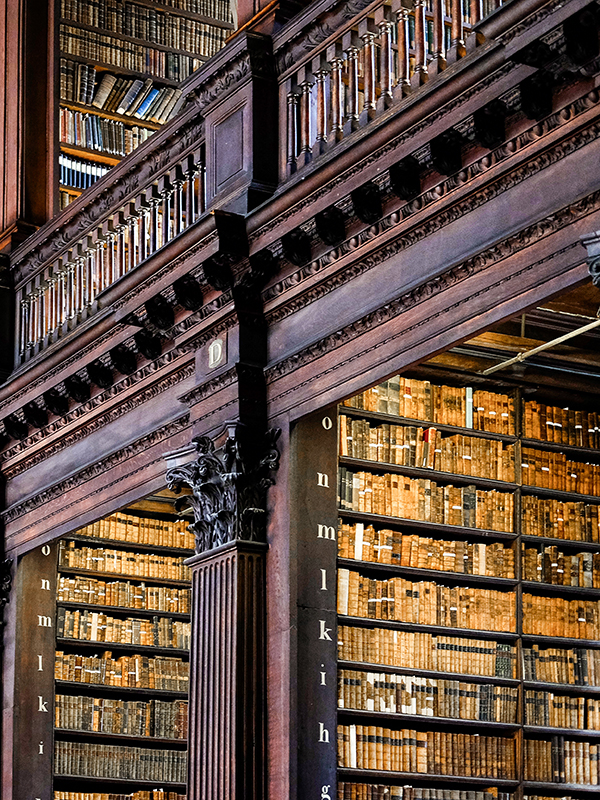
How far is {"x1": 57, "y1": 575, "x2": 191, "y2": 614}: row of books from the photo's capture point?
9.00 m

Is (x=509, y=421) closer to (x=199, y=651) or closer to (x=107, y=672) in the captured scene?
(x=199, y=651)

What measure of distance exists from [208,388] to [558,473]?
A: 5.92ft

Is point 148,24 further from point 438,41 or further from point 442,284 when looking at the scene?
point 442,284

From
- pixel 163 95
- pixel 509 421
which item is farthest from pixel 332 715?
pixel 163 95

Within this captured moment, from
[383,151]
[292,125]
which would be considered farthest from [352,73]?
[383,151]

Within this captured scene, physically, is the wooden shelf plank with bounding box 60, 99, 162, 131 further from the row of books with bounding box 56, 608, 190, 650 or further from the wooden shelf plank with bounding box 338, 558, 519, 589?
the wooden shelf plank with bounding box 338, 558, 519, 589

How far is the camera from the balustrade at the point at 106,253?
297 inches

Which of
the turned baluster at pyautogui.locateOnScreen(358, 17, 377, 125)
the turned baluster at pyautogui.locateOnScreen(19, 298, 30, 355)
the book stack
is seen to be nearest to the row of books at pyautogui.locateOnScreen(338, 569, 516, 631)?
the book stack

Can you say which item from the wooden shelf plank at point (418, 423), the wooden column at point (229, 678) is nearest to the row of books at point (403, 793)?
the wooden column at point (229, 678)

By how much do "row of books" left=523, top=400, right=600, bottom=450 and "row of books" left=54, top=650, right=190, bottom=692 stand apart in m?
2.48

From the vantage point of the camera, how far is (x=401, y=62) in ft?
19.9

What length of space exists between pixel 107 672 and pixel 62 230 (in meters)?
2.41

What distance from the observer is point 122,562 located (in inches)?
359

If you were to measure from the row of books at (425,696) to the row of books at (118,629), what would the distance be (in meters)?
2.29
